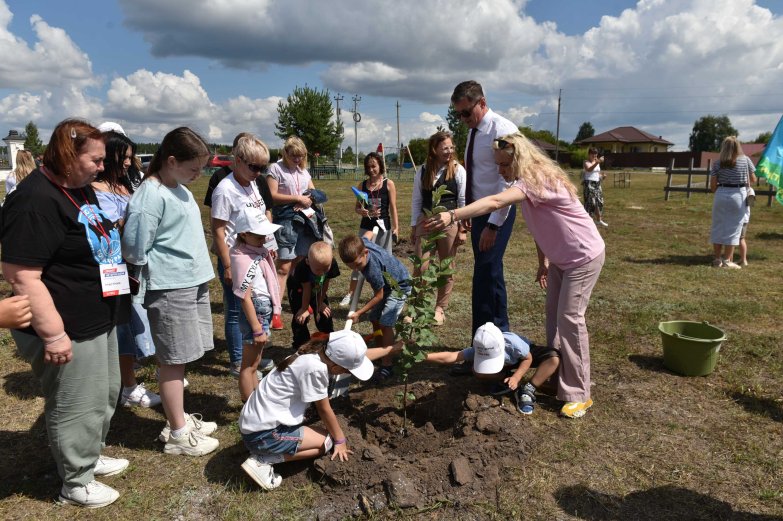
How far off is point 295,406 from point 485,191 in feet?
7.41

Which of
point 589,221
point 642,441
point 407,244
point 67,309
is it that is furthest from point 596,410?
point 407,244

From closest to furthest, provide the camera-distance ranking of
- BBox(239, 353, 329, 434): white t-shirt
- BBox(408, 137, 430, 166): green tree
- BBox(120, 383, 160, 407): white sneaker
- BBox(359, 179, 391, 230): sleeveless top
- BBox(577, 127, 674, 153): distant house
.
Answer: BBox(239, 353, 329, 434): white t-shirt < BBox(120, 383, 160, 407): white sneaker < BBox(359, 179, 391, 230): sleeveless top < BBox(408, 137, 430, 166): green tree < BBox(577, 127, 674, 153): distant house

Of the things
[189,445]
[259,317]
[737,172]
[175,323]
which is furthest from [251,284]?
[737,172]

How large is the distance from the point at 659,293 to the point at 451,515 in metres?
5.31

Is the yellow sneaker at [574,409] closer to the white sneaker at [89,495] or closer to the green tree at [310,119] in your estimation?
the white sneaker at [89,495]

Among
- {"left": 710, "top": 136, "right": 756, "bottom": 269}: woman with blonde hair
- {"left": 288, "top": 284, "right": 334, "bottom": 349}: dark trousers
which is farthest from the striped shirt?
{"left": 288, "top": 284, "right": 334, "bottom": 349}: dark trousers

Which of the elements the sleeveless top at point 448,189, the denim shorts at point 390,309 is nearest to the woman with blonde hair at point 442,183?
the sleeveless top at point 448,189

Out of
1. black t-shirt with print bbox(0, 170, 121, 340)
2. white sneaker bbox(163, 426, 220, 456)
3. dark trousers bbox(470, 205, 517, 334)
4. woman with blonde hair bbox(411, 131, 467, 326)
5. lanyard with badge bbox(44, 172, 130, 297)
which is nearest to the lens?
black t-shirt with print bbox(0, 170, 121, 340)

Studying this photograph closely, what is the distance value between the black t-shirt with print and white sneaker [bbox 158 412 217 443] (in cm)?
93

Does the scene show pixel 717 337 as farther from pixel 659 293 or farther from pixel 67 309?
pixel 67 309

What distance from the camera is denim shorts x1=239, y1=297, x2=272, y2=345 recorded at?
351 cm

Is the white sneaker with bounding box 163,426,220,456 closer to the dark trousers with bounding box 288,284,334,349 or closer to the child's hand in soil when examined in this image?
the child's hand in soil

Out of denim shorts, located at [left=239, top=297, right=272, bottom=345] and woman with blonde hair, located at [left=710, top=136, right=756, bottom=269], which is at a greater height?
woman with blonde hair, located at [left=710, top=136, right=756, bottom=269]

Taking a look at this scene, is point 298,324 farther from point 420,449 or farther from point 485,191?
point 485,191
